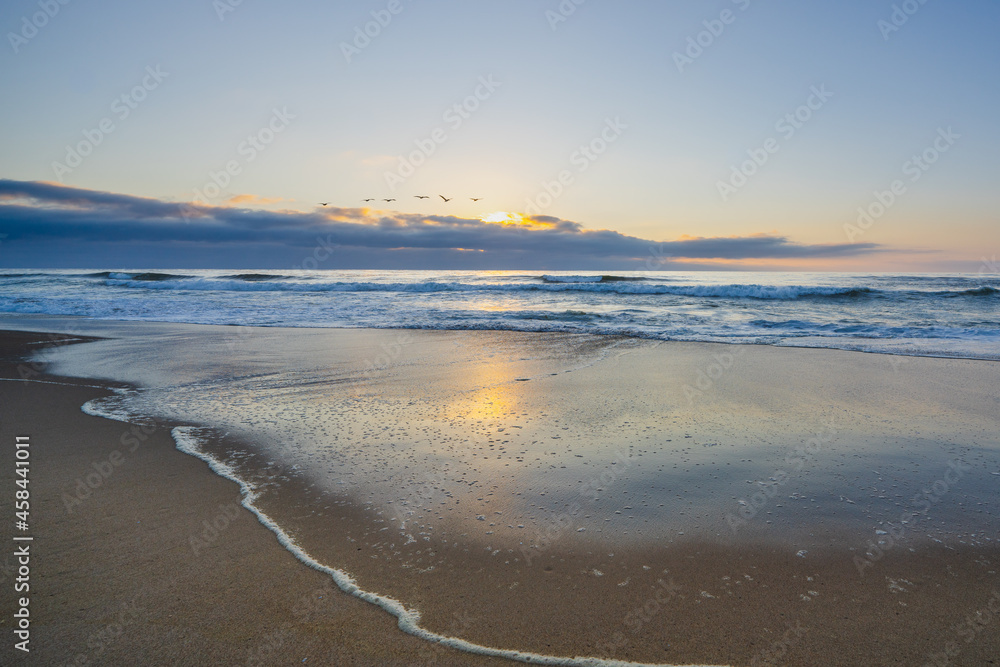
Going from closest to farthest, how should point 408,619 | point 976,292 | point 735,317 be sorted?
point 408,619 < point 735,317 < point 976,292

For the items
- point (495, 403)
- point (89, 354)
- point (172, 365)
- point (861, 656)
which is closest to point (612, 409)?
point (495, 403)

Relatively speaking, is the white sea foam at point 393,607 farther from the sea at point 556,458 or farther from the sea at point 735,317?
the sea at point 735,317

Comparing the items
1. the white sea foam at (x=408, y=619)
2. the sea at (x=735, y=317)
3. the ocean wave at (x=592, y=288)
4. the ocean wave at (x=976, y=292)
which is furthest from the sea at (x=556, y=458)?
the ocean wave at (x=976, y=292)

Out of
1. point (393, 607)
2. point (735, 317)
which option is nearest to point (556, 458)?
point (393, 607)

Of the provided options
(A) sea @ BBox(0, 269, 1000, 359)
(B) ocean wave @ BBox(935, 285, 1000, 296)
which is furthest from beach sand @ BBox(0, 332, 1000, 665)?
(B) ocean wave @ BBox(935, 285, 1000, 296)

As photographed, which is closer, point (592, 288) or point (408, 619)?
point (408, 619)

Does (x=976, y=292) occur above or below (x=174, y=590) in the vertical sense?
above

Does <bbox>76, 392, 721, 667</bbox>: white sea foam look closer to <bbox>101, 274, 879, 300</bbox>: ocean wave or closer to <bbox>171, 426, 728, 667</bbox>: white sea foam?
<bbox>171, 426, 728, 667</bbox>: white sea foam

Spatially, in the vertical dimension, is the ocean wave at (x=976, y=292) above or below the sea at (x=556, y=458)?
above

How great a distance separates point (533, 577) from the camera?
96.7 inches

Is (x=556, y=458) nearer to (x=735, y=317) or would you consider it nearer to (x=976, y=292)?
(x=735, y=317)

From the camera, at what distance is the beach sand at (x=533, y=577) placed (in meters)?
2.05

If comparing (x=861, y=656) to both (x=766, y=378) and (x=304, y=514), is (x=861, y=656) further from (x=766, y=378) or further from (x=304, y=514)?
(x=766, y=378)

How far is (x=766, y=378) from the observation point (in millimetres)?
7055
